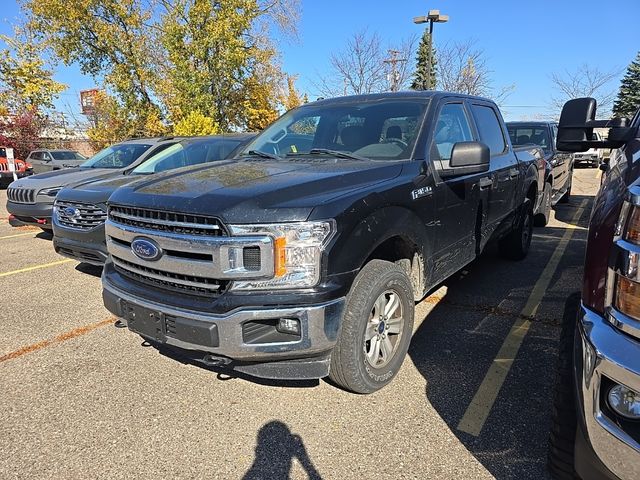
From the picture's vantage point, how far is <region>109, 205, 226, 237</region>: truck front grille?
2400 mm

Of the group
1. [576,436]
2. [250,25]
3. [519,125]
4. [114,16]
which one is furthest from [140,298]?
[114,16]

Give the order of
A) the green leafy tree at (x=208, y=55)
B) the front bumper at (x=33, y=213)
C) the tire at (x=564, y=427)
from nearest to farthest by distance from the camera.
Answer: the tire at (x=564, y=427) → the front bumper at (x=33, y=213) → the green leafy tree at (x=208, y=55)

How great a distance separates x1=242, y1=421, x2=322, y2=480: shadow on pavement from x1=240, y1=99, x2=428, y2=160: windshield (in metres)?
1.95

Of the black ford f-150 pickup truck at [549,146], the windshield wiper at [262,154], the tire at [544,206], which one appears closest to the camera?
the windshield wiper at [262,154]

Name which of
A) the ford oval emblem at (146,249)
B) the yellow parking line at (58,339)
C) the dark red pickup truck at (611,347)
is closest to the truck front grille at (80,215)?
the yellow parking line at (58,339)

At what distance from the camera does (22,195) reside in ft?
22.6

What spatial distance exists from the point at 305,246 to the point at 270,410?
3.63ft

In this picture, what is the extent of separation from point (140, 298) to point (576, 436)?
2321mm

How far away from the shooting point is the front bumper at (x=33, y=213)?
662 cm

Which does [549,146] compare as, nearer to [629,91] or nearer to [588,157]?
Answer: [588,157]

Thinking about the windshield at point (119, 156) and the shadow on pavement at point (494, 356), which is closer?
the shadow on pavement at point (494, 356)

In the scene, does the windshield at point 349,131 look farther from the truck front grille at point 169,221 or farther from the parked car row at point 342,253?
the truck front grille at point 169,221

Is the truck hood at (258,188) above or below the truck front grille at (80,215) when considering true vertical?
above

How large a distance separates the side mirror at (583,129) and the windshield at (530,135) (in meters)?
7.41
